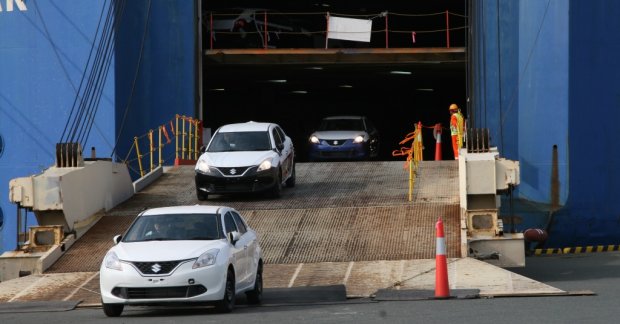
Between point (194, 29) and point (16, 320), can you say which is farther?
point (194, 29)

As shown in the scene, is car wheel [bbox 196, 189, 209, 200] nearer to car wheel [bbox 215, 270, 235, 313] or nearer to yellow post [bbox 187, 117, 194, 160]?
yellow post [bbox 187, 117, 194, 160]

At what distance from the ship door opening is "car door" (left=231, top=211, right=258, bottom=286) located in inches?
705

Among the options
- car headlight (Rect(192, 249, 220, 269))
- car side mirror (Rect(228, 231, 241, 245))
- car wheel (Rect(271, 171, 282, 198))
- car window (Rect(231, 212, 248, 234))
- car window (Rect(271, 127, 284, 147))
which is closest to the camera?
car headlight (Rect(192, 249, 220, 269))

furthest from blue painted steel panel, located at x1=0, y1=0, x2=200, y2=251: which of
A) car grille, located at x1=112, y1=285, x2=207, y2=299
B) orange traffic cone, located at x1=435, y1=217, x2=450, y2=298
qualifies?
car grille, located at x1=112, y1=285, x2=207, y2=299

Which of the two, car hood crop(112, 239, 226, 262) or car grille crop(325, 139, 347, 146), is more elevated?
car grille crop(325, 139, 347, 146)

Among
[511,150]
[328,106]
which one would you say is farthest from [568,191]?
[328,106]

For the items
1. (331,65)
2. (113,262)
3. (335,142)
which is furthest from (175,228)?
(331,65)

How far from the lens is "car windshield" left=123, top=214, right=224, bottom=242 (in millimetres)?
17141

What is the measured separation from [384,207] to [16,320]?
9.76m

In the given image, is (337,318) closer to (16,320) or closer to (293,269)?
(16,320)

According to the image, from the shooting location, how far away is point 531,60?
32.9m

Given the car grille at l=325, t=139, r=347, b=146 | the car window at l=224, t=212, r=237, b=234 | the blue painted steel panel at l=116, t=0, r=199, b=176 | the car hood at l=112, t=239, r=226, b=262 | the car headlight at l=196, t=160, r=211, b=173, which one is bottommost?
the car hood at l=112, t=239, r=226, b=262

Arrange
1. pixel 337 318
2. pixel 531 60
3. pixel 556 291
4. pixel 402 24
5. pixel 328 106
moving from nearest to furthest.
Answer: pixel 337 318 < pixel 556 291 < pixel 531 60 < pixel 402 24 < pixel 328 106

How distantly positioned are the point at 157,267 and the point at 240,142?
11384 millimetres
